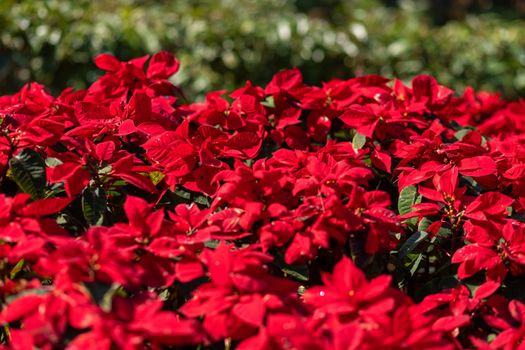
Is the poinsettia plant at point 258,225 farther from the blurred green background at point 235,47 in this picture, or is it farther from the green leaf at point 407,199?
the blurred green background at point 235,47

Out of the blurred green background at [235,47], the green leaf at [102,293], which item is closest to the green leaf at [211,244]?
the green leaf at [102,293]

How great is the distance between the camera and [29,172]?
1.43 metres

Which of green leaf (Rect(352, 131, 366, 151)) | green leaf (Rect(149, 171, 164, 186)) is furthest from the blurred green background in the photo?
green leaf (Rect(352, 131, 366, 151))

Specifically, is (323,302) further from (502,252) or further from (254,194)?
(502,252)

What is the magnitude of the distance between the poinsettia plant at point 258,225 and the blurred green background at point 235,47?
2.37m

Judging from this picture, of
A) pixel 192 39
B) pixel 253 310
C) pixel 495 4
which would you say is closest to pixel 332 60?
pixel 192 39

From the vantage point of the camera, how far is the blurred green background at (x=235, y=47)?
4109 mm

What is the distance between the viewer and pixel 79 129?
158 cm

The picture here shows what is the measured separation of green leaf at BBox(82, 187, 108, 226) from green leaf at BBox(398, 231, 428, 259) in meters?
0.60

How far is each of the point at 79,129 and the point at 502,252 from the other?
91 cm

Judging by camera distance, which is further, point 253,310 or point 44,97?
point 44,97

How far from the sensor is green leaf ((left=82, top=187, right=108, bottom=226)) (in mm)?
1423

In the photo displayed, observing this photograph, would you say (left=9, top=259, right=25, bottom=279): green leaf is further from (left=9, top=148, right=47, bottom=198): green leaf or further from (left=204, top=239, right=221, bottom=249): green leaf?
(left=204, top=239, right=221, bottom=249): green leaf

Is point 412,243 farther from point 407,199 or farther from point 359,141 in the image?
point 359,141
